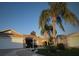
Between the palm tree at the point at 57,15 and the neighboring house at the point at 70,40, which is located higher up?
the palm tree at the point at 57,15

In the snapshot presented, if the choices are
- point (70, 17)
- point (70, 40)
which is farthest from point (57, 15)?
point (70, 40)

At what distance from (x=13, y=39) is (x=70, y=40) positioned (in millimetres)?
598

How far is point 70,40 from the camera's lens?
167cm

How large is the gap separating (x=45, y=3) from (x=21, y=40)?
18.5 inches

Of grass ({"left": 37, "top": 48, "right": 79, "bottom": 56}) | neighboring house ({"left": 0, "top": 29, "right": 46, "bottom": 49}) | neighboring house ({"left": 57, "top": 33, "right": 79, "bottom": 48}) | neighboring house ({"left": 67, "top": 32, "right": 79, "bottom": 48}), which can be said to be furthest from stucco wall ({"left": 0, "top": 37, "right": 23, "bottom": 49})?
neighboring house ({"left": 67, "top": 32, "right": 79, "bottom": 48})

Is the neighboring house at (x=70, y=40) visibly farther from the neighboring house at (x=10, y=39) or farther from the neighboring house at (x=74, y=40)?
the neighboring house at (x=10, y=39)

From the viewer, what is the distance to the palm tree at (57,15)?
169 cm

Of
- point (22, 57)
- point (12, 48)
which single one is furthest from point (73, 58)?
point (12, 48)

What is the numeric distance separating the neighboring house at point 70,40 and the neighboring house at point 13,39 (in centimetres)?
18

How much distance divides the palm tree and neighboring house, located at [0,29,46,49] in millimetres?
141

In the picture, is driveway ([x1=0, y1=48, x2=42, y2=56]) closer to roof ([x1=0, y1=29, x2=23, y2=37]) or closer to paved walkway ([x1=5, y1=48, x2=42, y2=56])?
paved walkway ([x1=5, y1=48, x2=42, y2=56])

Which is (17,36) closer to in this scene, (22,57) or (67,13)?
(22,57)

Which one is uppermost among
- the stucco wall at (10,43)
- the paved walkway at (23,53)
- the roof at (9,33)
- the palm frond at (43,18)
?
the palm frond at (43,18)

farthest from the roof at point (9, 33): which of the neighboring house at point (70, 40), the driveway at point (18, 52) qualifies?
the neighboring house at point (70, 40)
